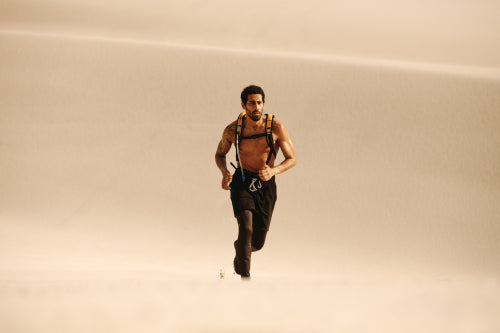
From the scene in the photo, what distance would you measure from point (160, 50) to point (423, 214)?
5.84 m

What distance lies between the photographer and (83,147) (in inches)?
578

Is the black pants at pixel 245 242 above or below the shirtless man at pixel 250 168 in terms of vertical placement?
below

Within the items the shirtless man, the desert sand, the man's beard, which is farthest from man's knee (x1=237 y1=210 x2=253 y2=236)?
the desert sand

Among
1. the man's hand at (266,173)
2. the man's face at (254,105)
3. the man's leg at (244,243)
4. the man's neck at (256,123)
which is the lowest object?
the man's leg at (244,243)

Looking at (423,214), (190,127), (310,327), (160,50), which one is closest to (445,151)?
(423,214)

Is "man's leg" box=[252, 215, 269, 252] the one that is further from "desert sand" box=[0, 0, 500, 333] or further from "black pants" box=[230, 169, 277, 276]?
"desert sand" box=[0, 0, 500, 333]

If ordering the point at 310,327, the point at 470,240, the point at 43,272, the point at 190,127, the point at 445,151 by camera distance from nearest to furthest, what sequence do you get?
the point at 310,327 < the point at 43,272 < the point at 470,240 < the point at 445,151 < the point at 190,127

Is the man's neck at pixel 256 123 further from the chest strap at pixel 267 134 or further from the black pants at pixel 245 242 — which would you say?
the black pants at pixel 245 242

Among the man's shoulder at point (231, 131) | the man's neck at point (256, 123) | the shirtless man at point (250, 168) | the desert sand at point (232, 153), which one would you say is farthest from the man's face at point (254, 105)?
the desert sand at point (232, 153)

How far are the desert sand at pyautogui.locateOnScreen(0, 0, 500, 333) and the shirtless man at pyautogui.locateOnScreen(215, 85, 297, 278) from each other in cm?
265

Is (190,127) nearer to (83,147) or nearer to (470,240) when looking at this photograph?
(83,147)

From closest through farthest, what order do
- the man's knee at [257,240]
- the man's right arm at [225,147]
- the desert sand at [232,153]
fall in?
the man's right arm at [225,147] < the man's knee at [257,240] < the desert sand at [232,153]

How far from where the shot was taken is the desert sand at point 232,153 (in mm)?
12320

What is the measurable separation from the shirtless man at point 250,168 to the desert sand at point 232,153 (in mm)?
2654
